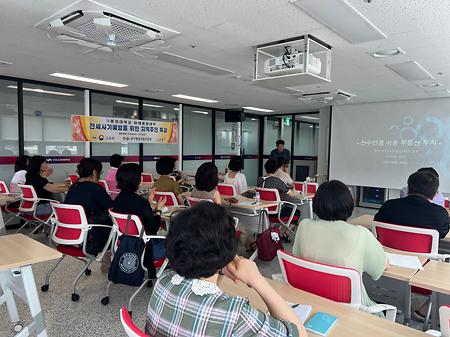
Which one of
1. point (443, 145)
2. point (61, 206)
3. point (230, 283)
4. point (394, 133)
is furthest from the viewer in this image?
point (394, 133)

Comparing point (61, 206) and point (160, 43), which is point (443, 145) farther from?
point (61, 206)

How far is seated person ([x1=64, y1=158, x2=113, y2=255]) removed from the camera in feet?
10.6

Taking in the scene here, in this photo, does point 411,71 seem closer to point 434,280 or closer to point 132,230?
point 434,280

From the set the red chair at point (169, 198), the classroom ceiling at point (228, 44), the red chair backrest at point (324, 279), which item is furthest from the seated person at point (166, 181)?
the red chair backrest at point (324, 279)

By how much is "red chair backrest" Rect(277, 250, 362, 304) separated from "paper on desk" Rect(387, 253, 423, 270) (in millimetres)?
653

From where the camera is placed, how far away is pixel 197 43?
11.3 feet

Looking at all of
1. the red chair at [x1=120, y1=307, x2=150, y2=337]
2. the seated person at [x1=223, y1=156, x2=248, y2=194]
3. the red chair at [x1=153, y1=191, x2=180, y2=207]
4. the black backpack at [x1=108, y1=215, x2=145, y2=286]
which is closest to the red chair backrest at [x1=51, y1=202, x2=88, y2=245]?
the black backpack at [x1=108, y1=215, x2=145, y2=286]

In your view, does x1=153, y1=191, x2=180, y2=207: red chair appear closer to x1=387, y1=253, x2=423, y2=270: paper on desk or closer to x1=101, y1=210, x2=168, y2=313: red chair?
x1=101, y1=210, x2=168, y2=313: red chair

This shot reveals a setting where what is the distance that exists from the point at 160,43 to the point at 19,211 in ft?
10.9

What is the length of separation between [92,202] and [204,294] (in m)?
2.72

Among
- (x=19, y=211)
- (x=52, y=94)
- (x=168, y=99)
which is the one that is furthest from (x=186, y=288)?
(x=168, y=99)

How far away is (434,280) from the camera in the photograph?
5.79 ft

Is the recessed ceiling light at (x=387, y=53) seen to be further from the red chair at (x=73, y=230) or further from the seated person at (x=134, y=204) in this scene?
the red chair at (x=73, y=230)

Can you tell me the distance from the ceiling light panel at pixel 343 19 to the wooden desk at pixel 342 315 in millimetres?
1984
